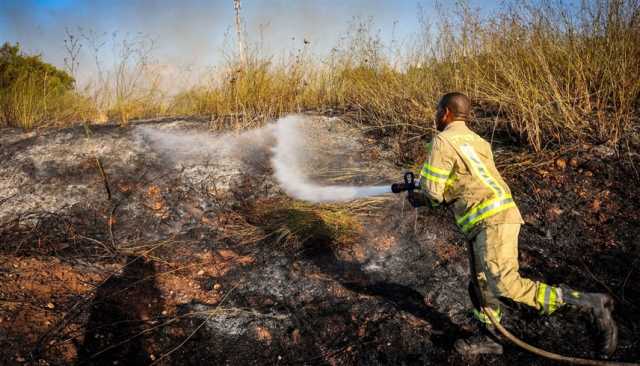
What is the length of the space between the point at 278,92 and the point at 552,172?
3.61 m

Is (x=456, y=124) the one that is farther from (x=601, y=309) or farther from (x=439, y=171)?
(x=601, y=309)

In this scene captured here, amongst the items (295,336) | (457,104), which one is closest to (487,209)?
(457,104)

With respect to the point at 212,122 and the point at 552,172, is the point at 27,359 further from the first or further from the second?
the point at 552,172

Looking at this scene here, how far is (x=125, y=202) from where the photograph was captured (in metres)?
4.00

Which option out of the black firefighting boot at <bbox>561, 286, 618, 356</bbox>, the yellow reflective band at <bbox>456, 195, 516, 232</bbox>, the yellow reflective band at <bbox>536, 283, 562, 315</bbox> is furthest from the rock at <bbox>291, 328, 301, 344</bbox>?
the black firefighting boot at <bbox>561, 286, 618, 356</bbox>

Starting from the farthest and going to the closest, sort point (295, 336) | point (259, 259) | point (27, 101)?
1. point (27, 101)
2. point (259, 259)
3. point (295, 336)

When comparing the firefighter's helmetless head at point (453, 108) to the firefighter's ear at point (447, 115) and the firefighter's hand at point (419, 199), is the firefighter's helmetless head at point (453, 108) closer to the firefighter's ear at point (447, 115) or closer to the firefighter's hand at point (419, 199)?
the firefighter's ear at point (447, 115)

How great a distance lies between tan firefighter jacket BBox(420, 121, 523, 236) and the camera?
207 cm

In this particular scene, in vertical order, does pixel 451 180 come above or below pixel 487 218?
above

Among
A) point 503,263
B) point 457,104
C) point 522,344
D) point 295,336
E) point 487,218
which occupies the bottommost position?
point 295,336

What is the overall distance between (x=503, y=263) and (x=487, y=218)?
0.80 feet

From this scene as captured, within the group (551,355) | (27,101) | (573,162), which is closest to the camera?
(551,355)

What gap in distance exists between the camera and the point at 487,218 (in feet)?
6.80

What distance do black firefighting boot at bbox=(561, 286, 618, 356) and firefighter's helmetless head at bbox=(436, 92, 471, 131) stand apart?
111 centimetres
